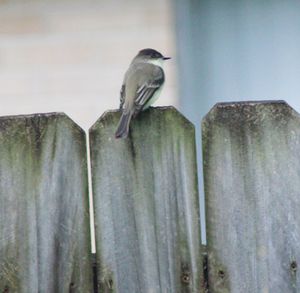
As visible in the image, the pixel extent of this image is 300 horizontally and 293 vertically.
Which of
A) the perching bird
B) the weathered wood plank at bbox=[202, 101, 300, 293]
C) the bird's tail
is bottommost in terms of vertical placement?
the weathered wood plank at bbox=[202, 101, 300, 293]

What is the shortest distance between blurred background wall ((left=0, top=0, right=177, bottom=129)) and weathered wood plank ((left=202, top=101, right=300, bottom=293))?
275 cm

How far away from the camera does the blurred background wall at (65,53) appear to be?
6.79 metres

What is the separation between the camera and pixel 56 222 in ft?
13.5

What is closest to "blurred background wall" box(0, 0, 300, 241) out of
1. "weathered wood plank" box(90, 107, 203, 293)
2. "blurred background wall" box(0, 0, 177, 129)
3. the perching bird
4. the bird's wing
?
"blurred background wall" box(0, 0, 177, 129)

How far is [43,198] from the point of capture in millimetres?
4109

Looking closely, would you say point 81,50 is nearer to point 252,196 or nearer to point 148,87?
point 148,87

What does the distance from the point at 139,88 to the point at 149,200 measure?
87 cm

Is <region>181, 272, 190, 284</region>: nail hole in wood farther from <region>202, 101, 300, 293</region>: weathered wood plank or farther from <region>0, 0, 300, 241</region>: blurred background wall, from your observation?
<region>0, 0, 300, 241</region>: blurred background wall

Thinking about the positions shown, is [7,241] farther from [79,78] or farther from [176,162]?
[79,78]

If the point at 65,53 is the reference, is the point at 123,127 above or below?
below

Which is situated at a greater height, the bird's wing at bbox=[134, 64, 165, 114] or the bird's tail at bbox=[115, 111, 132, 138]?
the bird's wing at bbox=[134, 64, 165, 114]

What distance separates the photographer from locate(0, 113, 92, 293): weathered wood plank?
4.10 m

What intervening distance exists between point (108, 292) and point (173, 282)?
23 cm

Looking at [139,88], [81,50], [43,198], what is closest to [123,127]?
[43,198]
